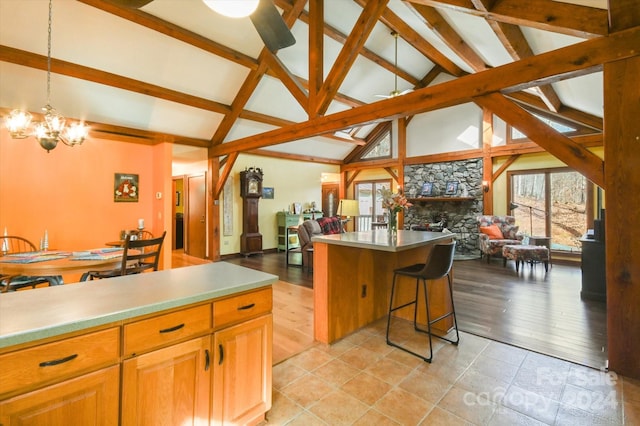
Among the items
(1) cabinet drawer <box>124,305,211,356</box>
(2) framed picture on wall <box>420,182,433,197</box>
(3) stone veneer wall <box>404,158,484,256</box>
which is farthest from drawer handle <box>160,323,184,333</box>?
(2) framed picture on wall <box>420,182,433,197</box>

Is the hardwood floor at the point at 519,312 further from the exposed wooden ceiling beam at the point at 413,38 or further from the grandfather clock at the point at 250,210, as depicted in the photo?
the exposed wooden ceiling beam at the point at 413,38

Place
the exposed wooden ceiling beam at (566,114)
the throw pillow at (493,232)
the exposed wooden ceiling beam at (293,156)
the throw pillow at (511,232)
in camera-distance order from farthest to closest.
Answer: the exposed wooden ceiling beam at (293,156), the throw pillow at (511,232), the throw pillow at (493,232), the exposed wooden ceiling beam at (566,114)

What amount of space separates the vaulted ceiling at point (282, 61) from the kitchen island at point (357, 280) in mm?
1717

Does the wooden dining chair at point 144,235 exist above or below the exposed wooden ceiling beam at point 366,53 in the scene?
below

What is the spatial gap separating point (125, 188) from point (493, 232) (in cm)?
726

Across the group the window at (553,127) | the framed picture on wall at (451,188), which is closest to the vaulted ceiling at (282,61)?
the window at (553,127)

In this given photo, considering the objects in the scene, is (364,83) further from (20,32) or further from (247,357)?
(247,357)

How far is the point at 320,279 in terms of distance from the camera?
2.80m

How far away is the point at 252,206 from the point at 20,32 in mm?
4759

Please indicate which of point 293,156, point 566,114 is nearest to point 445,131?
point 566,114

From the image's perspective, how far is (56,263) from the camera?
101 inches

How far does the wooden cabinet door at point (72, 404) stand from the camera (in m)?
0.98

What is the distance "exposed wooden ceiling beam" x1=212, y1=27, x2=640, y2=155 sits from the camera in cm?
227

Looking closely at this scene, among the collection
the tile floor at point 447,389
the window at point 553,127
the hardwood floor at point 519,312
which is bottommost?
the tile floor at point 447,389
